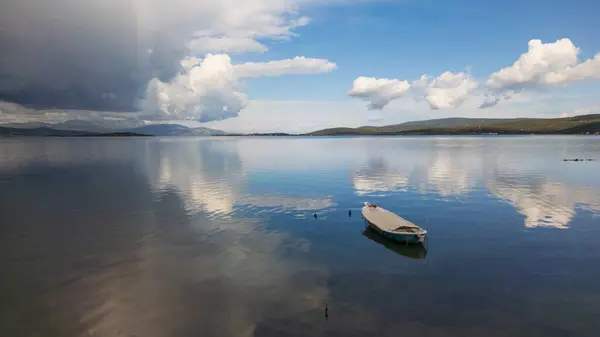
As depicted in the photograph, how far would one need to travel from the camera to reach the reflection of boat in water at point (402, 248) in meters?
37.7

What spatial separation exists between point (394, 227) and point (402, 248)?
3.70m

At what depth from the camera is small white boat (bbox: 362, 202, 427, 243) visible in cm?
3997

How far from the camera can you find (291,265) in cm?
3447

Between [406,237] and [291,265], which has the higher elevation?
[406,237]

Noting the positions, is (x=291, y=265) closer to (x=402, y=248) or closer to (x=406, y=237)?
(x=402, y=248)

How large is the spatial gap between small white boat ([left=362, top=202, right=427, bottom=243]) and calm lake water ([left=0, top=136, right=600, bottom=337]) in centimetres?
145

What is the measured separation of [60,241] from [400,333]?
1605 inches

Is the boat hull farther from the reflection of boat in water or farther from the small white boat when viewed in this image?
the reflection of boat in water

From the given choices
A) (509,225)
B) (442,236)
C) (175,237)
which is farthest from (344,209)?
(175,237)

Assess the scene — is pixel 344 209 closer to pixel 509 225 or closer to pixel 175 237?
pixel 509 225

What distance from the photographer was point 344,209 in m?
58.3

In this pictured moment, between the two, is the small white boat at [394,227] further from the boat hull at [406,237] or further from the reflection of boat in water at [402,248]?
the reflection of boat in water at [402,248]

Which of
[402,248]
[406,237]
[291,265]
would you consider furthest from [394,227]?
[291,265]

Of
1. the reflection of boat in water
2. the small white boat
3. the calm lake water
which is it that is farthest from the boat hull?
the calm lake water
